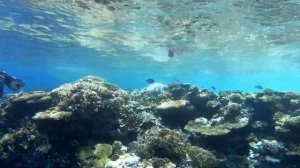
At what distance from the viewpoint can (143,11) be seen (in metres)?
20.6

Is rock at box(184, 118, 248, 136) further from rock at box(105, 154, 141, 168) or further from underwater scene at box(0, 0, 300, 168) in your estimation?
rock at box(105, 154, 141, 168)

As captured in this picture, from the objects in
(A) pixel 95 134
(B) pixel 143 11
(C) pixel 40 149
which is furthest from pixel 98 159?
(B) pixel 143 11

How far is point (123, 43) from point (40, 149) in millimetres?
25893

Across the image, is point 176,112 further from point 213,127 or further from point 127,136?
point 127,136

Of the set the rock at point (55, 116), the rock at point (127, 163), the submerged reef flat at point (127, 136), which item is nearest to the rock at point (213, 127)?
the submerged reef flat at point (127, 136)

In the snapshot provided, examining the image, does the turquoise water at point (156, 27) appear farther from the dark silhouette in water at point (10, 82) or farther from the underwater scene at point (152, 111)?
the dark silhouette in water at point (10, 82)

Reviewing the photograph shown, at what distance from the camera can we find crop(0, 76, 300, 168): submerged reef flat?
8164 mm

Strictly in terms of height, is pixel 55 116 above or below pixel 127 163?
below

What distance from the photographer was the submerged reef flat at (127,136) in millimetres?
8164

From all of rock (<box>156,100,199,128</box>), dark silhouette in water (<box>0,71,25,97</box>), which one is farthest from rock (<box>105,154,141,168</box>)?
dark silhouette in water (<box>0,71,25,97</box>)

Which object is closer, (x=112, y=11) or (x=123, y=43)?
(x=112, y=11)

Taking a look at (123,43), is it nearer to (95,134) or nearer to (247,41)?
(247,41)

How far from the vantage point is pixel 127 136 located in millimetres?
10453

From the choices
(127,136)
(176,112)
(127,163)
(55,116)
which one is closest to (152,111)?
(176,112)
